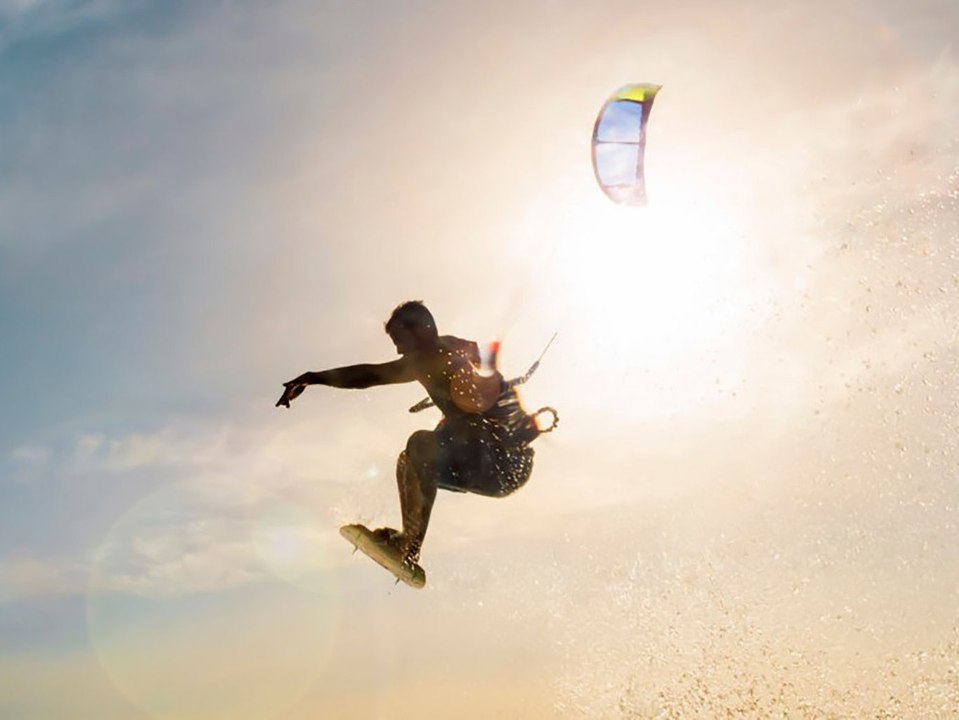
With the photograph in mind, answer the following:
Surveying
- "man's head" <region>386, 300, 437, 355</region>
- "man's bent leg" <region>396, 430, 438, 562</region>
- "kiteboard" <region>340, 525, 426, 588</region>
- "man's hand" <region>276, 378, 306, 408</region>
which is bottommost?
"kiteboard" <region>340, 525, 426, 588</region>

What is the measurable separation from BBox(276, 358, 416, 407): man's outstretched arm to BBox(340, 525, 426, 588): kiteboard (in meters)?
2.24

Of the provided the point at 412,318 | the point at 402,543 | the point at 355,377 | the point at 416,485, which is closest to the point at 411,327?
the point at 412,318

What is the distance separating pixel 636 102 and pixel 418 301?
210 inches

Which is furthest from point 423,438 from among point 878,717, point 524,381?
point 878,717

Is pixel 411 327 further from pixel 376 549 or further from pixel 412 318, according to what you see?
pixel 376 549

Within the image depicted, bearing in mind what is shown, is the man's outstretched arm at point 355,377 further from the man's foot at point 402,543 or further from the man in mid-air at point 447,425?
the man's foot at point 402,543

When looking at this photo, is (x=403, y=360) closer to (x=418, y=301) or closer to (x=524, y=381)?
(x=418, y=301)

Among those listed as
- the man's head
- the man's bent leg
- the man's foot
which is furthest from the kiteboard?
the man's head

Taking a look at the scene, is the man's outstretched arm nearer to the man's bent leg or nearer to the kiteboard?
the man's bent leg

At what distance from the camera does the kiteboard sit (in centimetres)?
1233

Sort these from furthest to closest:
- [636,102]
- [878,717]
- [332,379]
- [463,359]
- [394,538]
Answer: [878,717] < [636,102] < [394,538] < [463,359] < [332,379]

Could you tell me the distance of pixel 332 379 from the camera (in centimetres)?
1088

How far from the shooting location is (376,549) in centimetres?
1232

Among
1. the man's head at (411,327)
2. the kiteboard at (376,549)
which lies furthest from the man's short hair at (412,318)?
the kiteboard at (376,549)
